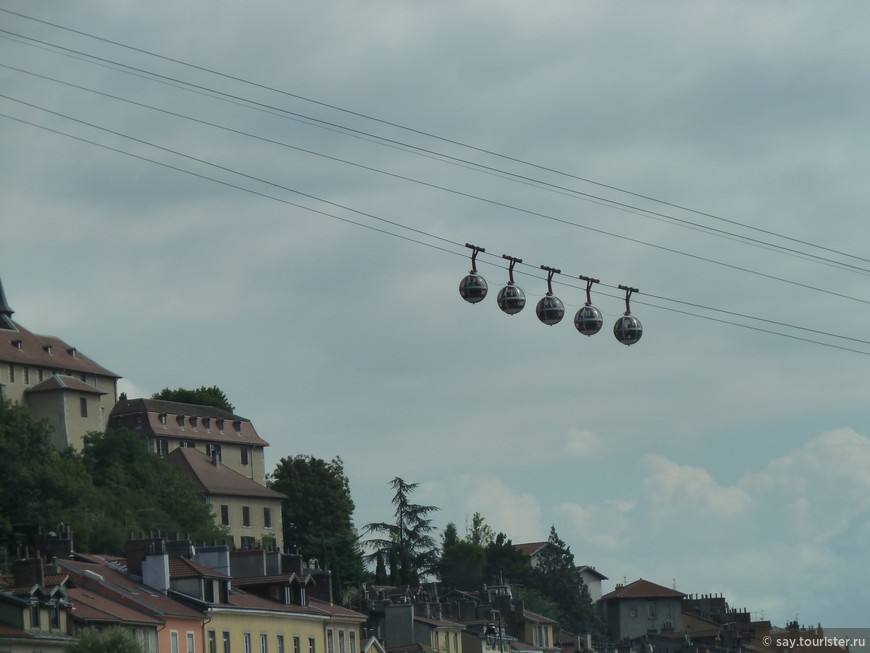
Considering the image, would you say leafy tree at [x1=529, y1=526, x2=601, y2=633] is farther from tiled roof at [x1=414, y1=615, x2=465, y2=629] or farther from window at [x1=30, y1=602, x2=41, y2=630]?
window at [x1=30, y1=602, x2=41, y2=630]

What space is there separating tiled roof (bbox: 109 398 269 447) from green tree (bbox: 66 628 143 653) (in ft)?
284

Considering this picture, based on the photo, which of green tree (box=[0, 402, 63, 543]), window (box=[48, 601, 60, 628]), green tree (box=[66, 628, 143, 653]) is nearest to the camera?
green tree (box=[66, 628, 143, 653])

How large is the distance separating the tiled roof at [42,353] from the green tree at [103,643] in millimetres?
80533

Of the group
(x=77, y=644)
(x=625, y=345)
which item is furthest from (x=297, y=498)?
(x=625, y=345)

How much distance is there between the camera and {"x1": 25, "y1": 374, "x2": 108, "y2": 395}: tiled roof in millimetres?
131625

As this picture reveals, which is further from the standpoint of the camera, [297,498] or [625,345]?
[297,498]

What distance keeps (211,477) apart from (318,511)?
888 cm

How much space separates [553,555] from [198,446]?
3064cm

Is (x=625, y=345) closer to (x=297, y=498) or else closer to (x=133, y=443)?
(x=133, y=443)

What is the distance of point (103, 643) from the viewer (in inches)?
2088

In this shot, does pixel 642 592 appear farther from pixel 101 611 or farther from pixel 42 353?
pixel 101 611

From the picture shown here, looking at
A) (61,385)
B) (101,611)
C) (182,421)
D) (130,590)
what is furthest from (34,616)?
(182,421)

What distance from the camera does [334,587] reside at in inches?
4609

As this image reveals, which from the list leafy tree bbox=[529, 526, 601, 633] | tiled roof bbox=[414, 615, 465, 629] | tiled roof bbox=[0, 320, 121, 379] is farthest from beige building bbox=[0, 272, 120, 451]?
tiled roof bbox=[414, 615, 465, 629]
